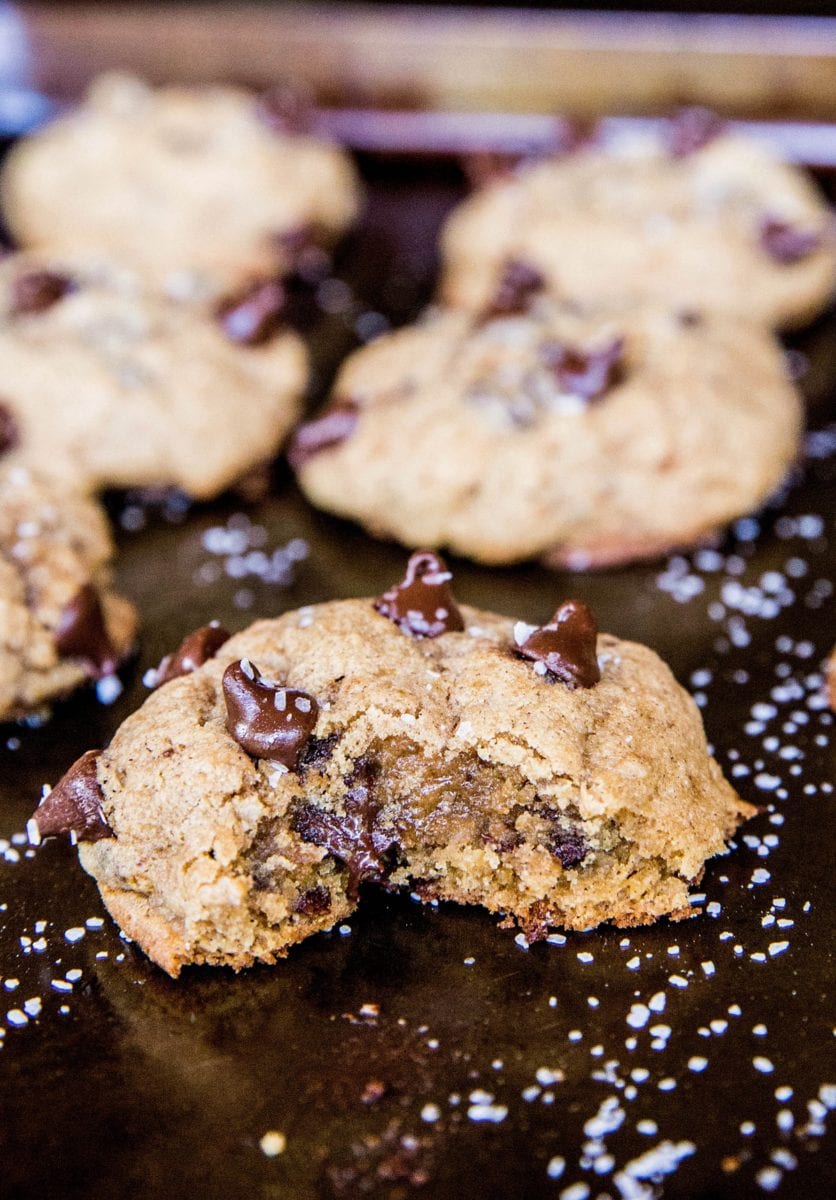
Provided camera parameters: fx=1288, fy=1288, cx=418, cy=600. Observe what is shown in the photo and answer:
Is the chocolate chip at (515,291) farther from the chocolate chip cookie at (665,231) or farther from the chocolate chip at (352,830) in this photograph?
the chocolate chip at (352,830)

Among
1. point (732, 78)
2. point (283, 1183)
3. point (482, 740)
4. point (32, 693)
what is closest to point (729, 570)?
point (482, 740)

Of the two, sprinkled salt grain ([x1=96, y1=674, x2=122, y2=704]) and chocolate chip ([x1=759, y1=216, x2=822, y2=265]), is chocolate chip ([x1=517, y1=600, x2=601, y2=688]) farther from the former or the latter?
chocolate chip ([x1=759, y1=216, x2=822, y2=265])

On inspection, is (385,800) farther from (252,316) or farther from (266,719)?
(252,316)

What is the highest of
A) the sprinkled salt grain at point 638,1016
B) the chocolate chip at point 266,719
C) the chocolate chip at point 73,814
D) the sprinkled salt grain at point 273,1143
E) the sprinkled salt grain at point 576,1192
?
the chocolate chip at point 266,719

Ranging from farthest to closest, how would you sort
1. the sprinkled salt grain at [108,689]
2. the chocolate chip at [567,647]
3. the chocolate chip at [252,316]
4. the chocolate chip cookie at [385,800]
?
the chocolate chip at [252,316]
the sprinkled salt grain at [108,689]
the chocolate chip at [567,647]
the chocolate chip cookie at [385,800]

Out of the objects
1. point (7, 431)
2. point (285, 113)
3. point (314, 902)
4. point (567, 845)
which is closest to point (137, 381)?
point (7, 431)

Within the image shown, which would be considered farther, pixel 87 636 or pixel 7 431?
pixel 7 431

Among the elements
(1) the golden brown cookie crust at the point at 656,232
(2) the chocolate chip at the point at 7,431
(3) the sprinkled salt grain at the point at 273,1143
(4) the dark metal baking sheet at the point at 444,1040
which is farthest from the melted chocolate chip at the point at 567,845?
(1) the golden brown cookie crust at the point at 656,232
